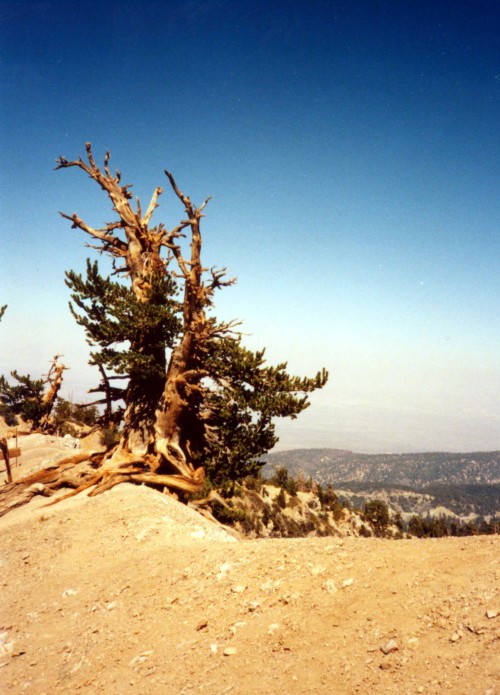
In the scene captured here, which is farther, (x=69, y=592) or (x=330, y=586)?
(x=69, y=592)

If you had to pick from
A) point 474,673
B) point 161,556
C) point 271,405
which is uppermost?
point 271,405

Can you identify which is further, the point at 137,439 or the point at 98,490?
the point at 137,439

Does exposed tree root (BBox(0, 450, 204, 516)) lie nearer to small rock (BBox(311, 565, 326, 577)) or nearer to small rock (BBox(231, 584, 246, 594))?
small rock (BBox(231, 584, 246, 594))

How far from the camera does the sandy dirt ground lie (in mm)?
3375

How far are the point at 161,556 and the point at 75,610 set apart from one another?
1530 millimetres

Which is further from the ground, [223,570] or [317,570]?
[317,570]

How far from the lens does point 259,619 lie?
14.8 feet

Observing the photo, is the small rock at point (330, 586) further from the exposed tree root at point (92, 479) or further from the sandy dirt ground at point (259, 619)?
the exposed tree root at point (92, 479)

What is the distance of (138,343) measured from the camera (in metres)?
14.0

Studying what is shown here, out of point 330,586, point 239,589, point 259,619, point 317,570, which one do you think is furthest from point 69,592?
point 330,586

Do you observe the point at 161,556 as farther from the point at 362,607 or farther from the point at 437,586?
the point at 437,586

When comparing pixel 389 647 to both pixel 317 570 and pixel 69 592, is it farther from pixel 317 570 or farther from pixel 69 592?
pixel 69 592

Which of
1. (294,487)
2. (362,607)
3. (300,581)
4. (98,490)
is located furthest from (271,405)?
(294,487)

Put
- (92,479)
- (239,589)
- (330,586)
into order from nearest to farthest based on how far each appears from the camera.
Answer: (330,586)
(239,589)
(92,479)
